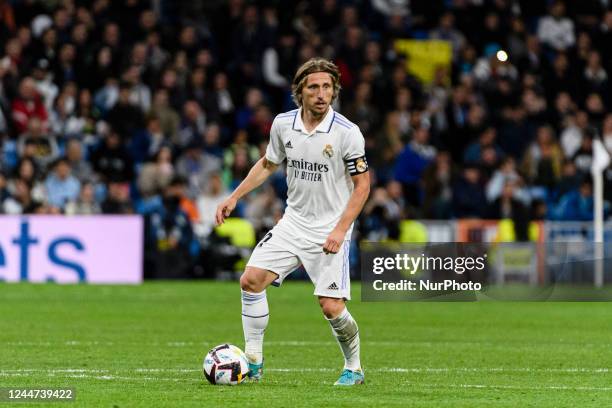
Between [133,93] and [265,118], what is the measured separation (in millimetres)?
2256

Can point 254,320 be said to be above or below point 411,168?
below

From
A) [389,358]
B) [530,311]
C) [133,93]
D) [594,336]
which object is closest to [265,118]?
[133,93]

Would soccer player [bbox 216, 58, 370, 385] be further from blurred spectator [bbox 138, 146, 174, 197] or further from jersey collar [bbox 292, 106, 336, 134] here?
blurred spectator [bbox 138, 146, 174, 197]

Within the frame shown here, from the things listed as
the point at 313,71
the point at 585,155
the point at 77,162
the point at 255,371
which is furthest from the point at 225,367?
the point at 585,155

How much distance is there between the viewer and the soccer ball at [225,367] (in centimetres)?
938

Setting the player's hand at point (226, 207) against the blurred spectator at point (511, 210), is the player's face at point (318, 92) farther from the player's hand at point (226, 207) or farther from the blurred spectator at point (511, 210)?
the blurred spectator at point (511, 210)

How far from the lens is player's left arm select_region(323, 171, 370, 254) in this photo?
30.1 ft

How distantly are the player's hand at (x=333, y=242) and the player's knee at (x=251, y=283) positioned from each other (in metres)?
0.61

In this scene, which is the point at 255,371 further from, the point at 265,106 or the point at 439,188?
the point at 265,106

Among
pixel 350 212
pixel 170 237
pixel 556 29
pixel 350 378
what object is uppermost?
pixel 556 29

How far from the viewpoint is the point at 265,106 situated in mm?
25078

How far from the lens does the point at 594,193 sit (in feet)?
79.5

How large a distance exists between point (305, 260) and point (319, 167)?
2.04ft

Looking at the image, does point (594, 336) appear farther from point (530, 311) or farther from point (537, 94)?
point (537, 94)
